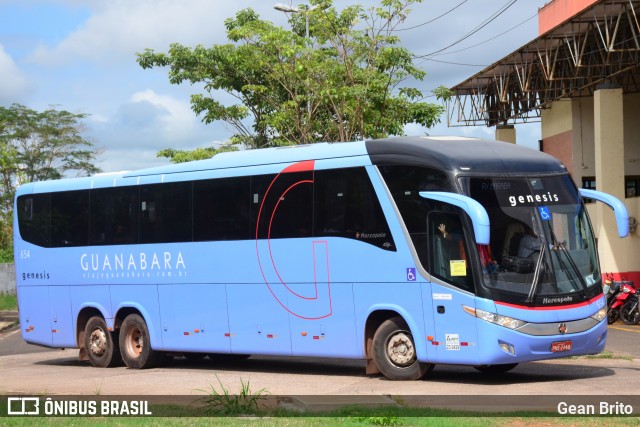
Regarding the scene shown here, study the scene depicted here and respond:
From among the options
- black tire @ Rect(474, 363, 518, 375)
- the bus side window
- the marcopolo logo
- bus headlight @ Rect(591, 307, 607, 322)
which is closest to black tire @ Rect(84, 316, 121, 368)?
the marcopolo logo

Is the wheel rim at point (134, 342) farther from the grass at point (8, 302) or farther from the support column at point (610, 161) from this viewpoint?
the grass at point (8, 302)

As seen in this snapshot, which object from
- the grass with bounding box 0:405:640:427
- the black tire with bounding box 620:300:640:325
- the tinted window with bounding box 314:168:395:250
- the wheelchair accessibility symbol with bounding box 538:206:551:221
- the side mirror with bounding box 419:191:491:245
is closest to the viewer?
the grass with bounding box 0:405:640:427

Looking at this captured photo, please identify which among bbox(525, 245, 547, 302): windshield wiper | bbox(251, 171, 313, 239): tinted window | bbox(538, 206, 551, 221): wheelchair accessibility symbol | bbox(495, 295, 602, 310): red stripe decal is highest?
bbox(251, 171, 313, 239): tinted window

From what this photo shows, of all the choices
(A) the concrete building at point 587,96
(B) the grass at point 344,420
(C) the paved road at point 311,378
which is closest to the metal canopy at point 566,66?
(A) the concrete building at point 587,96

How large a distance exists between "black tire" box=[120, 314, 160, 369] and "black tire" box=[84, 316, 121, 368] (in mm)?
295

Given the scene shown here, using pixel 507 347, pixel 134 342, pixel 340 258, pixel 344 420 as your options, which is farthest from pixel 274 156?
pixel 344 420

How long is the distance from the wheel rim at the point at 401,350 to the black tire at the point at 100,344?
674 cm

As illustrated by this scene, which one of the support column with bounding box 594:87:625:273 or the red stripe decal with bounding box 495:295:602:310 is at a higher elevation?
the support column with bounding box 594:87:625:273

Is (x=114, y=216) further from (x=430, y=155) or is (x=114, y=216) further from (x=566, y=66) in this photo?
(x=566, y=66)

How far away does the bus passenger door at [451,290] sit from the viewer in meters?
15.5

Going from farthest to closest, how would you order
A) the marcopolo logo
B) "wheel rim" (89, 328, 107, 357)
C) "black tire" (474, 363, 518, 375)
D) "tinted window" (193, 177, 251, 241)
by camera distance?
"wheel rim" (89, 328, 107, 357), the marcopolo logo, "tinted window" (193, 177, 251, 241), "black tire" (474, 363, 518, 375)

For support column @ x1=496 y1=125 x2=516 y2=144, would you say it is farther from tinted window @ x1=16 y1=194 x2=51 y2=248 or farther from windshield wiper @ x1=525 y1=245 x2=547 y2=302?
windshield wiper @ x1=525 y1=245 x2=547 y2=302

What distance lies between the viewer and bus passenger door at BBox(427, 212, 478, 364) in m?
15.5

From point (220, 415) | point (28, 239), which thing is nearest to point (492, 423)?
point (220, 415)
